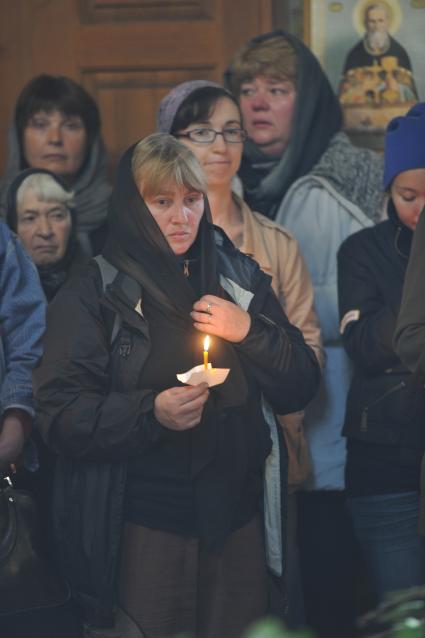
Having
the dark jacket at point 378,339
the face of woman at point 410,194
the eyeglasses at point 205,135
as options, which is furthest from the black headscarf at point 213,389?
the face of woman at point 410,194

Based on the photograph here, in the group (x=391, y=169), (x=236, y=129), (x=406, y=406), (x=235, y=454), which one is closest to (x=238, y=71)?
(x=236, y=129)

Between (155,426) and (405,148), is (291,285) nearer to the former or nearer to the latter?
(405,148)

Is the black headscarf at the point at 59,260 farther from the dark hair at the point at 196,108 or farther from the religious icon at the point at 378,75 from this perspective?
the religious icon at the point at 378,75

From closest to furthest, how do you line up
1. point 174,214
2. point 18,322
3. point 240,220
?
point 174,214 < point 18,322 < point 240,220

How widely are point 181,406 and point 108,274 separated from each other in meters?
0.44

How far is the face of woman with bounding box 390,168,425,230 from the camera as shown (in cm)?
411

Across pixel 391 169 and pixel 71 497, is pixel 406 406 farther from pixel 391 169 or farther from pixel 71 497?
pixel 71 497

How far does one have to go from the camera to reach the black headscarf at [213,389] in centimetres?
349

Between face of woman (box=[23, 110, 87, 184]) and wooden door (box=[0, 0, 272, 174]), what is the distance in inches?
30.1

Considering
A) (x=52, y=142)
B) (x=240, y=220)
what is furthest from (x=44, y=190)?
(x=240, y=220)

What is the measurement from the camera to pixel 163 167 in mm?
3547

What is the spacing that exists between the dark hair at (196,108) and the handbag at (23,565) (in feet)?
4.46

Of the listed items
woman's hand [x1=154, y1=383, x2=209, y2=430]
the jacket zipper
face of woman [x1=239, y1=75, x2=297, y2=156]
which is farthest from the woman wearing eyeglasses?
woman's hand [x1=154, y1=383, x2=209, y2=430]

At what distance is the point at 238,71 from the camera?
199 inches
